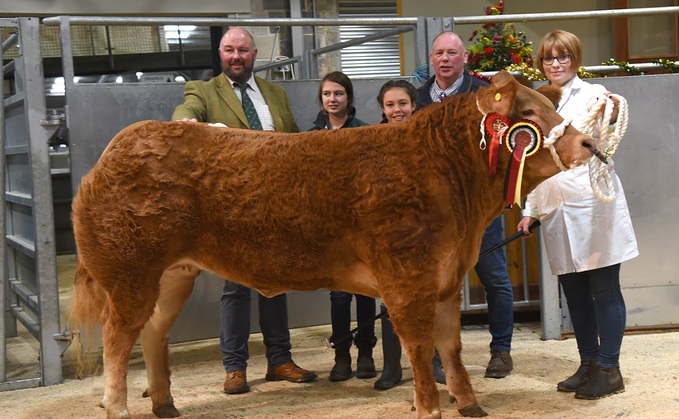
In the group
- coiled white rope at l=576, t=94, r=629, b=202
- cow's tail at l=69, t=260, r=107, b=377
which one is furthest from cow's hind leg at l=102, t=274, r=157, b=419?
coiled white rope at l=576, t=94, r=629, b=202

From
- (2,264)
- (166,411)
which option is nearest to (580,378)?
(166,411)

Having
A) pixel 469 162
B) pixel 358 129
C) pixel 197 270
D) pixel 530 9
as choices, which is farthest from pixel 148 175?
pixel 530 9

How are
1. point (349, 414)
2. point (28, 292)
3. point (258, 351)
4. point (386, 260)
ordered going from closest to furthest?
point (386, 260), point (349, 414), point (28, 292), point (258, 351)

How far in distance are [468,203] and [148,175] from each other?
157 centimetres

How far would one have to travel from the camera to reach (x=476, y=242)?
3.98 metres

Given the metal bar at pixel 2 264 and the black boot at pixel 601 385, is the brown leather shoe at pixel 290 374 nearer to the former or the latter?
the black boot at pixel 601 385

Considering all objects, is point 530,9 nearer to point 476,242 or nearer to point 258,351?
point 258,351

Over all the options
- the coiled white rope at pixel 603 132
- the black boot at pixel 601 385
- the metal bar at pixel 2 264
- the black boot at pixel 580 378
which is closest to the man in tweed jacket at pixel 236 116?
the metal bar at pixel 2 264

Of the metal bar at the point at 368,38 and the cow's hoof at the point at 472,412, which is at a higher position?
the metal bar at the point at 368,38

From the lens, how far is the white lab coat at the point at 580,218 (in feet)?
14.4

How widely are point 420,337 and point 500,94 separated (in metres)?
1.19

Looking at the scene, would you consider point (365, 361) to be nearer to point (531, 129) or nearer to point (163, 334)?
point (163, 334)

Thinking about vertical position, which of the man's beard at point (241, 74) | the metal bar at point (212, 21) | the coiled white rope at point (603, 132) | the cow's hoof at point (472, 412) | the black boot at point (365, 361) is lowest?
the cow's hoof at point (472, 412)

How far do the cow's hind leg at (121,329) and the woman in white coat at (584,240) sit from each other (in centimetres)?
214
